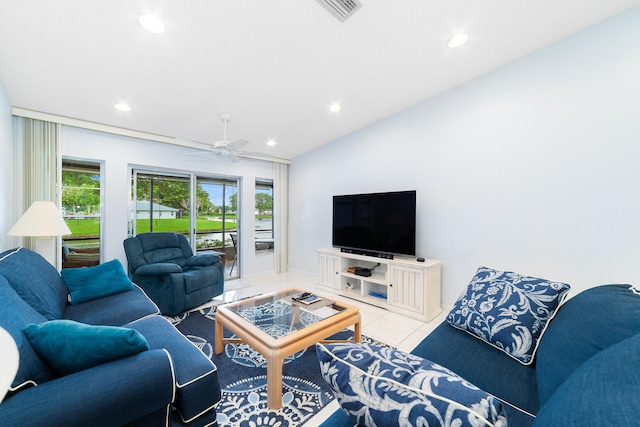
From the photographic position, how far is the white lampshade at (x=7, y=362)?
0.39 metres

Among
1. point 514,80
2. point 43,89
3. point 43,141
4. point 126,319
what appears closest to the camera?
point 126,319

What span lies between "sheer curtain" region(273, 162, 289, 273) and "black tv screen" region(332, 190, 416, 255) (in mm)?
1625

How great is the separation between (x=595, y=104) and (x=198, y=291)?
462 centimetres

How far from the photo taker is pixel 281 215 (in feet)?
18.0

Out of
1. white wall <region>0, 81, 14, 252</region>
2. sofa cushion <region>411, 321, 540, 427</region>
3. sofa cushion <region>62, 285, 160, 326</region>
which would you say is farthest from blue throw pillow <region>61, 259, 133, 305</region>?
sofa cushion <region>411, 321, 540, 427</region>

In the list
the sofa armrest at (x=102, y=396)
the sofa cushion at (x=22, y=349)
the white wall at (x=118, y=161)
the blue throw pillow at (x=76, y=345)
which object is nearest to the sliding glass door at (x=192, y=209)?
the white wall at (x=118, y=161)

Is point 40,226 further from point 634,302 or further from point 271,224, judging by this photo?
point 634,302

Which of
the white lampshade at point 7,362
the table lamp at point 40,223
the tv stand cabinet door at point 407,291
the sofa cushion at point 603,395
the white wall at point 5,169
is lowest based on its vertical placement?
the tv stand cabinet door at point 407,291

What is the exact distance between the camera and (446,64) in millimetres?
2688

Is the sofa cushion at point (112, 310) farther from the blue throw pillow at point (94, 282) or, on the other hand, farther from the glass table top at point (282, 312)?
the glass table top at point (282, 312)

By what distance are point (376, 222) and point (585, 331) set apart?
269cm

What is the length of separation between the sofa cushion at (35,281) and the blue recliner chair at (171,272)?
0.87 m

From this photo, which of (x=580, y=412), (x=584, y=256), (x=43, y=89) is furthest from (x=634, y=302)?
(x=43, y=89)

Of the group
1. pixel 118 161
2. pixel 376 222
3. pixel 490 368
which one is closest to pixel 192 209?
pixel 118 161
